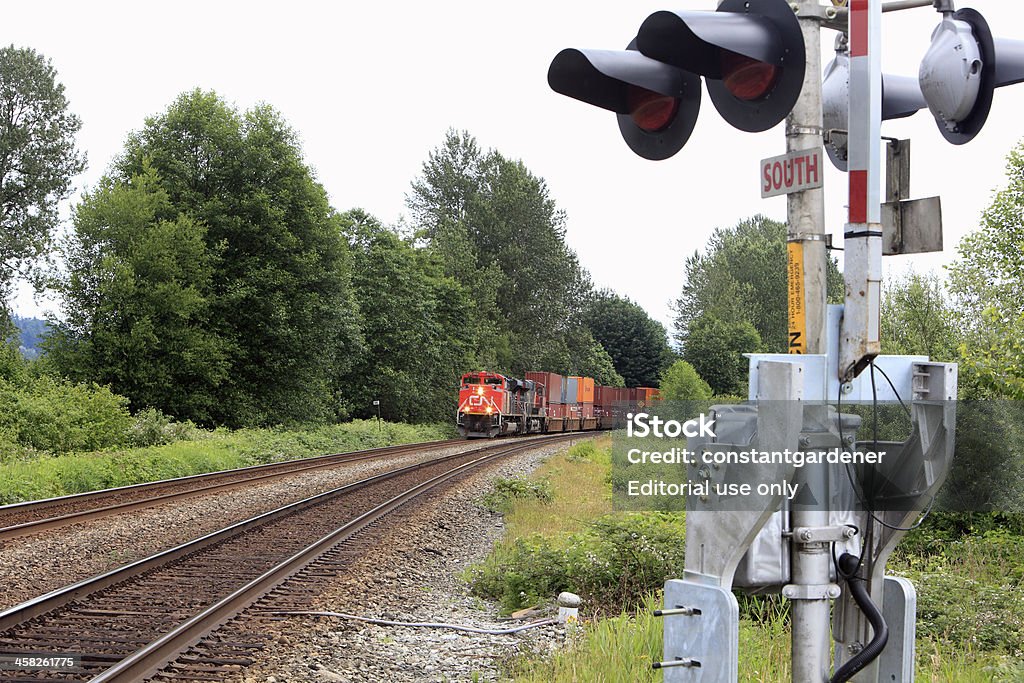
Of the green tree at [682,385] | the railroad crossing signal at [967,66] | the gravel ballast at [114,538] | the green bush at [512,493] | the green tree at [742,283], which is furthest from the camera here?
the green tree at [742,283]

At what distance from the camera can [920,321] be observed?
19391 millimetres

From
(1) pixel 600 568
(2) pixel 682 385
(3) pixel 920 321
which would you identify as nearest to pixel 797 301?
(1) pixel 600 568

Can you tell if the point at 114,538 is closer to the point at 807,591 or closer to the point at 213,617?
the point at 213,617

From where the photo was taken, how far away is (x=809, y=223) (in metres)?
2.71

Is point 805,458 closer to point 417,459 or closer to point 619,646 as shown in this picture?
point 619,646

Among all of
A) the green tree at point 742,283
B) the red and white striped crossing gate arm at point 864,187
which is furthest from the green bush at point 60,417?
the green tree at point 742,283

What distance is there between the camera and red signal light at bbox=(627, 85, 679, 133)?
3102 mm

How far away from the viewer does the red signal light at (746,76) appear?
2672mm

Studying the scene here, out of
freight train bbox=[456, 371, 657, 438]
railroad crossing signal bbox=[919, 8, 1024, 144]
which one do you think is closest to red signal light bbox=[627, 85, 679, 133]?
railroad crossing signal bbox=[919, 8, 1024, 144]

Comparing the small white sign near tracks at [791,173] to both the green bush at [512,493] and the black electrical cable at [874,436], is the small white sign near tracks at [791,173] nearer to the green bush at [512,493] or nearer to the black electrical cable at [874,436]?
the black electrical cable at [874,436]

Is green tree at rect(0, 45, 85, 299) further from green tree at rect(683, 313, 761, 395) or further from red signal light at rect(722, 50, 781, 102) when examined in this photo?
red signal light at rect(722, 50, 781, 102)

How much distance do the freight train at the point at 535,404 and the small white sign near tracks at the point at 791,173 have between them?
85.5 feet

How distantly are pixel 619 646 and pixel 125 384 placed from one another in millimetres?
27848

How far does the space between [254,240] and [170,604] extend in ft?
93.2
